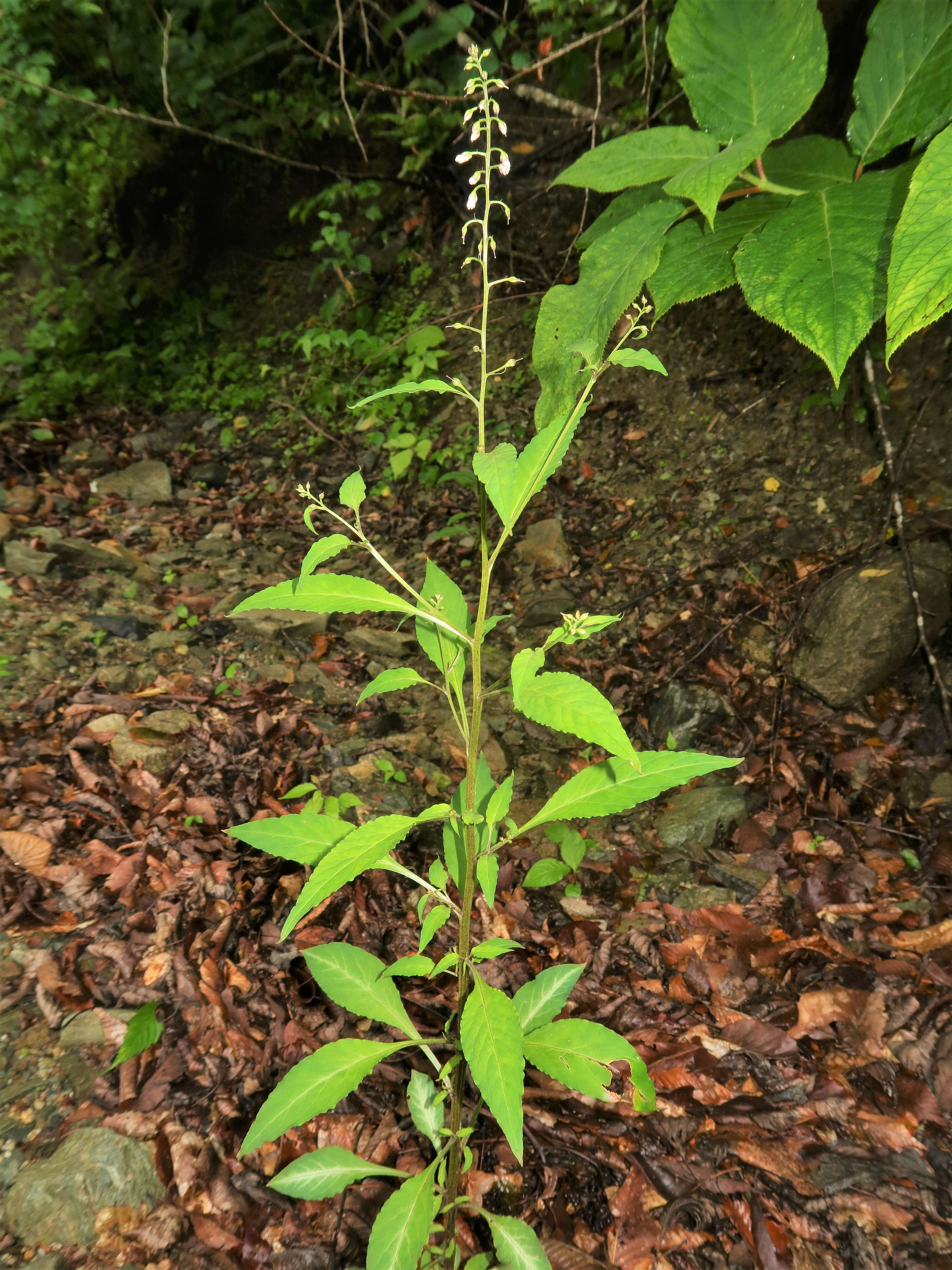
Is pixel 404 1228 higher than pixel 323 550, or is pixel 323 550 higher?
pixel 323 550

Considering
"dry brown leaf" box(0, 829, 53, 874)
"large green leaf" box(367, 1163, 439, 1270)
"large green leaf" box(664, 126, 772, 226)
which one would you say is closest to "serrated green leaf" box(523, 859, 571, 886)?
"large green leaf" box(367, 1163, 439, 1270)

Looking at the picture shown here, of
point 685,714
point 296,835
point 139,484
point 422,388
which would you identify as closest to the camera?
point 422,388

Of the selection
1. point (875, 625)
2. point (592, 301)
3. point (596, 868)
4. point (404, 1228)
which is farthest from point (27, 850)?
point (875, 625)

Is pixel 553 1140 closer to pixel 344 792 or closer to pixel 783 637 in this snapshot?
pixel 344 792

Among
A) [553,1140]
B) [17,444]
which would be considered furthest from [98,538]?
[553,1140]

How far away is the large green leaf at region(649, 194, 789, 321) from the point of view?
131 centimetres

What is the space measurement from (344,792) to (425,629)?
175cm

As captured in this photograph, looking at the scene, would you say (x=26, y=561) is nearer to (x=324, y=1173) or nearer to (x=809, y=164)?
(x=324, y=1173)

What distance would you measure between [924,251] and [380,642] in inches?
150

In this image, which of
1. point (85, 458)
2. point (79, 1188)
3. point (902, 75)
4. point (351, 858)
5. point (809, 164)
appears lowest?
point (79, 1188)

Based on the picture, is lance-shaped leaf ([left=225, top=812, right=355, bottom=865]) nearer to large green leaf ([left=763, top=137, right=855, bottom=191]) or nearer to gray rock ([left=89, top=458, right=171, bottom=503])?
large green leaf ([left=763, top=137, right=855, bottom=191])

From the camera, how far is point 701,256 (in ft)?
4.50

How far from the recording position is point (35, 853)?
8.23 ft

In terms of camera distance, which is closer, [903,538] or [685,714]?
[903,538]
